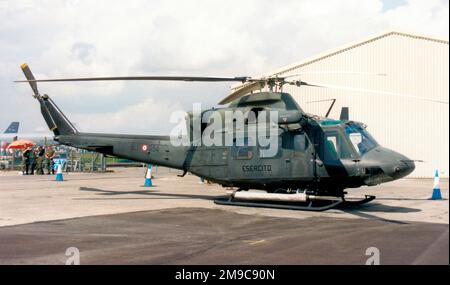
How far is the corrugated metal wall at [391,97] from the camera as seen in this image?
15742 mm

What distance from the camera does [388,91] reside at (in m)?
18.9

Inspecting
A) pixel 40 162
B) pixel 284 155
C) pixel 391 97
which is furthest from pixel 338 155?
pixel 40 162

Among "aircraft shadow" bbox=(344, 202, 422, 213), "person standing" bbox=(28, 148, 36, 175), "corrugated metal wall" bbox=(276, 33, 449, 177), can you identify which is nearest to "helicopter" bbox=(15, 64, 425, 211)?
"aircraft shadow" bbox=(344, 202, 422, 213)

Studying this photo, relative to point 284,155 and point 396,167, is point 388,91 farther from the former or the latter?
point 284,155

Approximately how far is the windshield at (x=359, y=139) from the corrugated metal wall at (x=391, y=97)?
7.09 feet

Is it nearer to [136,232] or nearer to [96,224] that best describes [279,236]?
[136,232]

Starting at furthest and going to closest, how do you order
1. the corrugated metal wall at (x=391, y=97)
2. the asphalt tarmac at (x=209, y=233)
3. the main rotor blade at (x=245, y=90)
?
the main rotor blade at (x=245, y=90), the corrugated metal wall at (x=391, y=97), the asphalt tarmac at (x=209, y=233)

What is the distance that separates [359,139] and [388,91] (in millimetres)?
8782

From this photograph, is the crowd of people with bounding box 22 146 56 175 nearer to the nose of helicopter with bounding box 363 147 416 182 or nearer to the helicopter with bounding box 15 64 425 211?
the helicopter with bounding box 15 64 425 211

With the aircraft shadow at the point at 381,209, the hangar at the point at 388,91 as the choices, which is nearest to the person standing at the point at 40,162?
the hangar at the point at 388,91

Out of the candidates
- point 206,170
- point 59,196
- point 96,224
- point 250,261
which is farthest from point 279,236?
point 59,196

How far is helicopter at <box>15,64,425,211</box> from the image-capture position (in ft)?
35.3

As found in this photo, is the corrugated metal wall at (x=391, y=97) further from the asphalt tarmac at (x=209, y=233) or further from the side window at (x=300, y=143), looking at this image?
the asphalt tarmac at (x=209, y=233)

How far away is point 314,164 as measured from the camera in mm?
11211
